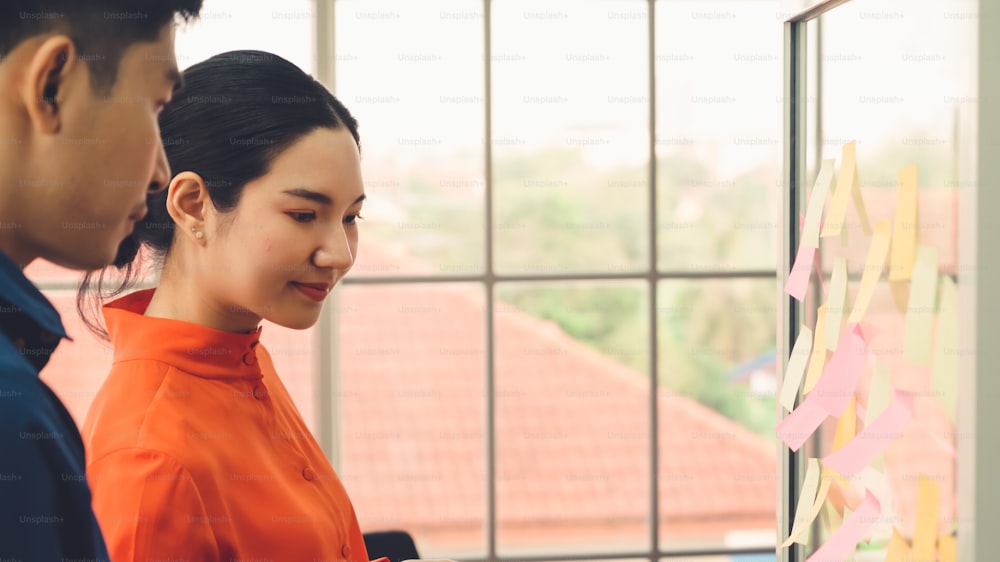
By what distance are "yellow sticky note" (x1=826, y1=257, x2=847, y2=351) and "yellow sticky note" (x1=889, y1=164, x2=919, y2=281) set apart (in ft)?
0.44

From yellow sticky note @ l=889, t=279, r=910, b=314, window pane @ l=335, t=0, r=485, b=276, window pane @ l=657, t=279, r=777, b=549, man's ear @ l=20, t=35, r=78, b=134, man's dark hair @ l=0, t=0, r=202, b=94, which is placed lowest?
window pane @ l=657, t=279, r=777, b=549

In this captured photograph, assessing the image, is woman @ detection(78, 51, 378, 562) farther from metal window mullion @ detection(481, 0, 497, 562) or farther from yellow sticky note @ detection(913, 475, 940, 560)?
metal window mullion @ detection(481, 0, 497, 562)

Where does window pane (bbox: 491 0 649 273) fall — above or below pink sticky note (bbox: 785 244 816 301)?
above

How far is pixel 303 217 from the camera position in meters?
0.92

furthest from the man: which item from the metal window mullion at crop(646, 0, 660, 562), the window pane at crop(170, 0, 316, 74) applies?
the metal window mullion at crop(646, 0, 660, 562)

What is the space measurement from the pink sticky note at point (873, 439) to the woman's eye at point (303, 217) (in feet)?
2.29

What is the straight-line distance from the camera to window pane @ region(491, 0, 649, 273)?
1.87 m

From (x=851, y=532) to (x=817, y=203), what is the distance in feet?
1.41

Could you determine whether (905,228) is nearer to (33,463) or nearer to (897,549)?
(897,549)

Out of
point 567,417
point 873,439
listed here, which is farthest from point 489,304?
point 873,439

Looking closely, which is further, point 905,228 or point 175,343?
point 905,228

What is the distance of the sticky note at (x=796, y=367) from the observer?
1202 mm

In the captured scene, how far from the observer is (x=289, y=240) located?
2.97 ft

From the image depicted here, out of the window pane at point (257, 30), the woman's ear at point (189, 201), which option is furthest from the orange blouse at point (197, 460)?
the window pane at point (257, 30)
